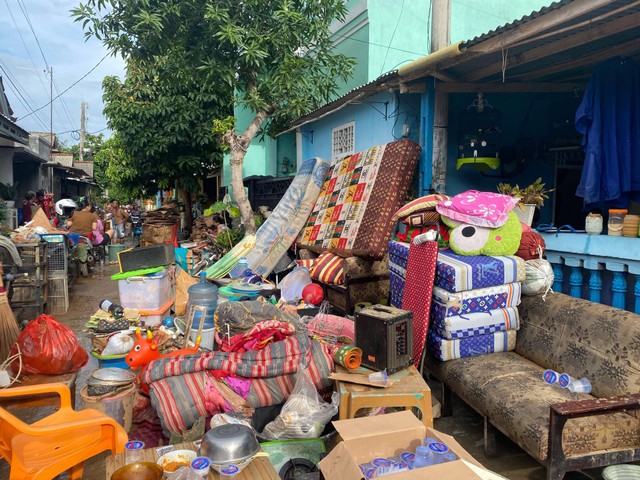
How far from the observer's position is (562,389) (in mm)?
3332

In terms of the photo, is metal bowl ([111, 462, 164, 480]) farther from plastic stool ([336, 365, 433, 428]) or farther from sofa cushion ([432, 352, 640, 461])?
sofa cushion ([432, 352, 640, 461])

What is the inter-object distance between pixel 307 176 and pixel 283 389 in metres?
5.88

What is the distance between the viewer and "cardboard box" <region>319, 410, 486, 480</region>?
2.03 m

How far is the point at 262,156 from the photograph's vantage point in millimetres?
14320

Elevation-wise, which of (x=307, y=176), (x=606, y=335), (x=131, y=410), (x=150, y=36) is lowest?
(x=131, y=410)

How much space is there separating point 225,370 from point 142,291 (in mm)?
2866

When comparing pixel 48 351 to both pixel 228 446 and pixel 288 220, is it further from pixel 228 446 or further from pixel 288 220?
pixel 288 220

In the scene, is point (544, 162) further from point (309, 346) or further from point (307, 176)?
point (309, 346)

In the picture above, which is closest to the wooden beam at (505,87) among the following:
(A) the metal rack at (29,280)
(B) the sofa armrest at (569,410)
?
(B) the sofa armrest at (569,410)

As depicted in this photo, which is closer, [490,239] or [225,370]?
[225,370]

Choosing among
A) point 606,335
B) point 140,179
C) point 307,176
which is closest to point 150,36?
point 307,176

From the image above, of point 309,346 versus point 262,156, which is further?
point 262,156

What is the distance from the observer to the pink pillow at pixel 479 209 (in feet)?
13.6

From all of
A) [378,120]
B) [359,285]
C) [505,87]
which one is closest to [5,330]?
[359,285]
